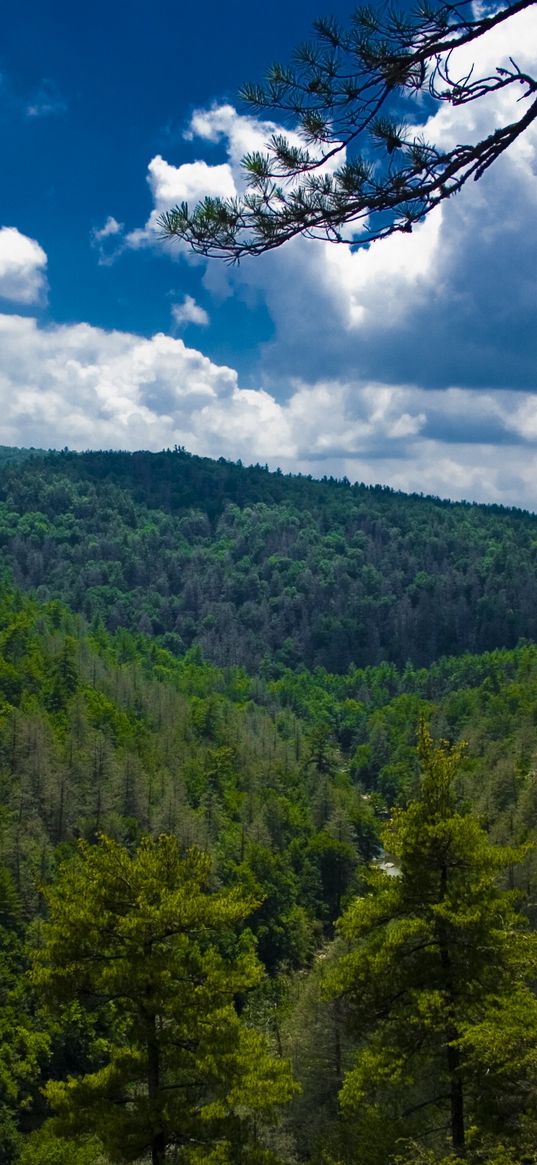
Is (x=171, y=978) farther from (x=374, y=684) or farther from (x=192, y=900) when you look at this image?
(x=374, y=684)

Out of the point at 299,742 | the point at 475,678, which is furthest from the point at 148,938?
the point at 475,678

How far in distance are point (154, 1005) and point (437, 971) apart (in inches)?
158

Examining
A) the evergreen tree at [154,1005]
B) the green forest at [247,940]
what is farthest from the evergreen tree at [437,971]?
the evergreen tree at [154,1005]

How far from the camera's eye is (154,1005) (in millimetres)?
12406

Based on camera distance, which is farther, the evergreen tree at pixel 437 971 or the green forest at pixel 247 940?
the green forest at pixel 247 940

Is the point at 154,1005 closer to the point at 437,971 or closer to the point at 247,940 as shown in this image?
the point at 437,971

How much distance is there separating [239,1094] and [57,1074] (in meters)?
34.8

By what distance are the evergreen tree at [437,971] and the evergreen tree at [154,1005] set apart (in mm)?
1472

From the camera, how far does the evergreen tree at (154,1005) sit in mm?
12531

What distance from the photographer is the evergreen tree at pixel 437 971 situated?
1209 centimetres

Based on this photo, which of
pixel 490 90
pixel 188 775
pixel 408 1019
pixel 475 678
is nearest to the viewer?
pixel 490 90

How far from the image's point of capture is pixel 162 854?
533 inches

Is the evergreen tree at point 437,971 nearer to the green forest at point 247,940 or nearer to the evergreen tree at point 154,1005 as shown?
the green forest at point 247,940

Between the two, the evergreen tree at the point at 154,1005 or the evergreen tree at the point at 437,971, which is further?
the evergreen tree at the point at 154,1005
